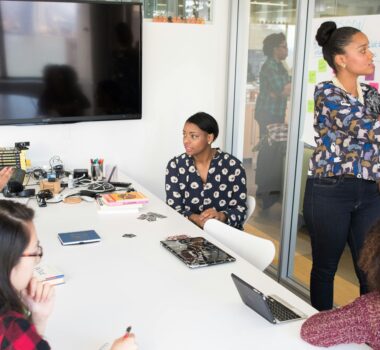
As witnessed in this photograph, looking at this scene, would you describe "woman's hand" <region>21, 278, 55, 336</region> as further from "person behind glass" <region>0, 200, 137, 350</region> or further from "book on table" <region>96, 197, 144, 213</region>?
"book on table" <region>96, 197, 144, 213</region>

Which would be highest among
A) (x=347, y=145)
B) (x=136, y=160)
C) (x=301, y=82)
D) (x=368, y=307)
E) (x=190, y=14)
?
(x=190, y=14)

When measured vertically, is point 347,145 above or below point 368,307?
above

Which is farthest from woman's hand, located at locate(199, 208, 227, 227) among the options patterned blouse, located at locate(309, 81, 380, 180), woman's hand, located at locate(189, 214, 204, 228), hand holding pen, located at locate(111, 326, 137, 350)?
hand holding pen, located at locate(111, 326, 137, 350)

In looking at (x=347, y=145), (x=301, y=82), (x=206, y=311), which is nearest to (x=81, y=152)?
(x=301, y=82)

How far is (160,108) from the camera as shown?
3844mm

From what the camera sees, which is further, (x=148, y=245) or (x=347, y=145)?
(x=347, y=145)

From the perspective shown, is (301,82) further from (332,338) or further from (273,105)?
(332,338)

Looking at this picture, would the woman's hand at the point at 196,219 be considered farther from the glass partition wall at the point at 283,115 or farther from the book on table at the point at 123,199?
the glass partition wall at the point at 283,115

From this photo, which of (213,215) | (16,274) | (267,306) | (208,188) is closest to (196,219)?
(213,215)

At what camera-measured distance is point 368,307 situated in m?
1.31

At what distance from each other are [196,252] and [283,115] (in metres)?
1.71

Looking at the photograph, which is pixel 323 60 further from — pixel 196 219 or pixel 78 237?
pixel 78 237

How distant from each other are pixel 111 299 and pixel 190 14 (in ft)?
8.81

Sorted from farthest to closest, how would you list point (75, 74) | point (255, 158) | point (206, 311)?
point (255, 158) < point (75, 74) < point (206, 311)
